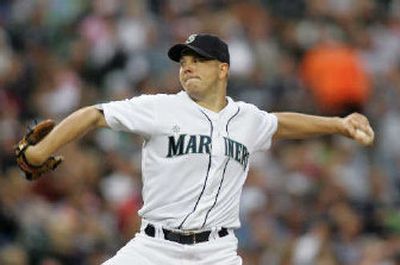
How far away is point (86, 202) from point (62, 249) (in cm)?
77

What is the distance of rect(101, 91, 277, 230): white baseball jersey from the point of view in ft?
27.0

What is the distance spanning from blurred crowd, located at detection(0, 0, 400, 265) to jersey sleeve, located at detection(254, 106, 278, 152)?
11.2ft

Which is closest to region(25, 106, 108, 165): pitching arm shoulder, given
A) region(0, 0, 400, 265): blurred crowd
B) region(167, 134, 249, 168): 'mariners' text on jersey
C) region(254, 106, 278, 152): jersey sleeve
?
region(167, 134, 249, 168): 'mariners' text on jersey

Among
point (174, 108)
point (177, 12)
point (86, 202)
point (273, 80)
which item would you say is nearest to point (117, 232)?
point (86, 202)

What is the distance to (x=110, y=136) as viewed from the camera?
47.4 ft

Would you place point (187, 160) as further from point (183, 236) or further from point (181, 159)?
point (183, 236)

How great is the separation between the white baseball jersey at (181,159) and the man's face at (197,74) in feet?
0.26

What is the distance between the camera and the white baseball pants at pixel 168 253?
324 inches

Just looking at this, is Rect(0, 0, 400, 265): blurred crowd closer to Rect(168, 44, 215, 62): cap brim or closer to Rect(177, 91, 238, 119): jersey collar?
Rect(177, 91, 238, 119): jersey collar

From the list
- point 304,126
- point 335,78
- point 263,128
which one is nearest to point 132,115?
point 263,128

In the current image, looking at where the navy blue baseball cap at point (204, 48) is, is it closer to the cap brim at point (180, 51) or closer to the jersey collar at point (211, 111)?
the cap brim at point (180, 51)

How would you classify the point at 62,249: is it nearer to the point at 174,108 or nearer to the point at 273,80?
the point at 273,80

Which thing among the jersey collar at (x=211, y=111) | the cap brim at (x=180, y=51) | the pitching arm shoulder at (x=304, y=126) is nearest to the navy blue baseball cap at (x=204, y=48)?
the cap brim at (x=180, y=51)

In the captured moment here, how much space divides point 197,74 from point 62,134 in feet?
3.02
